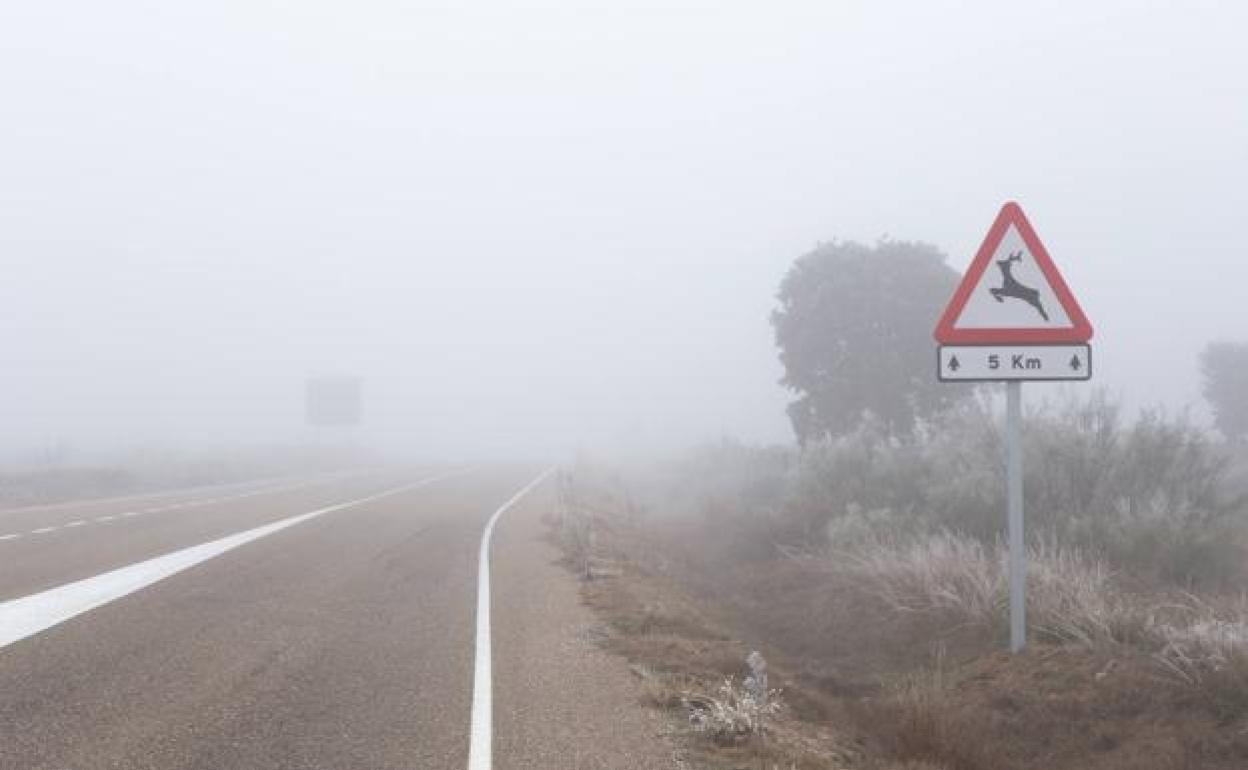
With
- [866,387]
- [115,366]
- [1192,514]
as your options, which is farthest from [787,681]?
[115,366]

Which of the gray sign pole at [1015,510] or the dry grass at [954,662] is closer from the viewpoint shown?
the dry grass at [954,662]

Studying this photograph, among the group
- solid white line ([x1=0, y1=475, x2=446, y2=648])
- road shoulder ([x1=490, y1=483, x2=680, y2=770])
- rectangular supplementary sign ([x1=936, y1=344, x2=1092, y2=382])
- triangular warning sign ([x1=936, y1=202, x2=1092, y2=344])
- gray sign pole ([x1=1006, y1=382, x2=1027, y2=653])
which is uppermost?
triangular warning sign ([x1=936, y1=202, x2=1092, y2=344])

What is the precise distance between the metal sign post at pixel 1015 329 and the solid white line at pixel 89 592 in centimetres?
680

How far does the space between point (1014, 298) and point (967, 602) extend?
3.00 meters

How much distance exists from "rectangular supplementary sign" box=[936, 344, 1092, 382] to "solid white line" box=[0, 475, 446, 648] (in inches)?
265

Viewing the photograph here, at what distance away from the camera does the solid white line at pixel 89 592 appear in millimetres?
7324

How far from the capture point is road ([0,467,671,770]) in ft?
15.9

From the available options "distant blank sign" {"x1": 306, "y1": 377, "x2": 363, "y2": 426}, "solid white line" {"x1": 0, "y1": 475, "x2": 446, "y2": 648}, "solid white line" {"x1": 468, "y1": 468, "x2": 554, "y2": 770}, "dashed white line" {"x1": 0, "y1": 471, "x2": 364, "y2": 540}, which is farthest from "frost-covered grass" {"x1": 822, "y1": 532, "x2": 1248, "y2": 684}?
"distant blank sign" {"x1": 306, "y1": 377, "x2": 363, "y2": 426}

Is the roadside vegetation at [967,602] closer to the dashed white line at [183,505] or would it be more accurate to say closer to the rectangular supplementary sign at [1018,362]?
the rectangular supplementary sign at [1018,362]

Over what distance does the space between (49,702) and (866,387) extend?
2581cm

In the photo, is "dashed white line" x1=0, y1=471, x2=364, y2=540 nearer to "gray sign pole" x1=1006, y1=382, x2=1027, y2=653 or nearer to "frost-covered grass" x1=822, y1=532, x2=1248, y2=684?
"frost-covered grass" x1=822, y1=532, x2=1248, y2=684

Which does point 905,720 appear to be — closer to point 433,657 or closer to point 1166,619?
point 1166,619

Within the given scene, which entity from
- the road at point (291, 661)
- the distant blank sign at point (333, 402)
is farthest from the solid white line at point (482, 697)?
the distant blank sign at point (333, 402)

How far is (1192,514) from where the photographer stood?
395 inches
